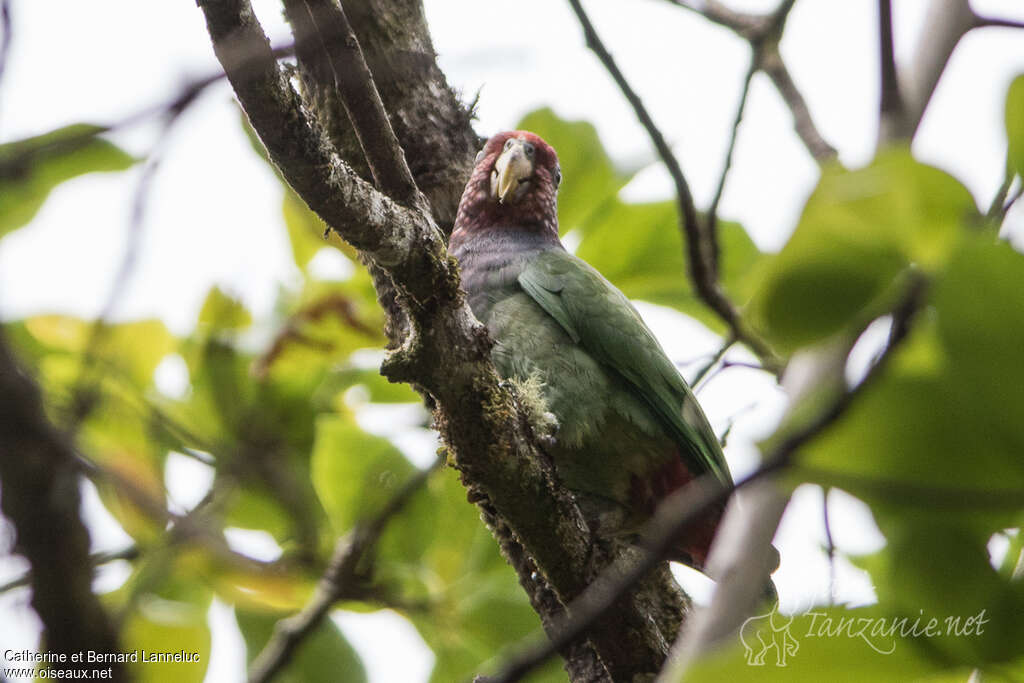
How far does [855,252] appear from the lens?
2.21ft

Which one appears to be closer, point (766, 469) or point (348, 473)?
point (766, 469)

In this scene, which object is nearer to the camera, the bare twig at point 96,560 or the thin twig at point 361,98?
the bare twig at point 96,560

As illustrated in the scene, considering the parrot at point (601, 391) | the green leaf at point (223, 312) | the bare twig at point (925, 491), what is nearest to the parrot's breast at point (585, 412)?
the parrot at point (601, 391)

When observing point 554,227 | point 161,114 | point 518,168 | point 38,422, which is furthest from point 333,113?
point 38,422

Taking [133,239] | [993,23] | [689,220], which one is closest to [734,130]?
[689,220]

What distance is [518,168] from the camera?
378 centimetres

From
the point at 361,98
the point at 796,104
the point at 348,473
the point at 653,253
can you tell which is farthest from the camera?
the point at 796,104

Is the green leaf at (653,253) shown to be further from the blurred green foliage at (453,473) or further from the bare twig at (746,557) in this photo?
the bare twig at (746,557)

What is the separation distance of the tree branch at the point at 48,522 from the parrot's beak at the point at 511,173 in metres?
3.08

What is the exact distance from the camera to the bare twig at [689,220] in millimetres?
2348

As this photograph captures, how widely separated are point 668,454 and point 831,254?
107 inches

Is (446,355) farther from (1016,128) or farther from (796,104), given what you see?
(796,104)

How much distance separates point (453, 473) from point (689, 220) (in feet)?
3.98

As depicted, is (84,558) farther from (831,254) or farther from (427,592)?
(427,592)
